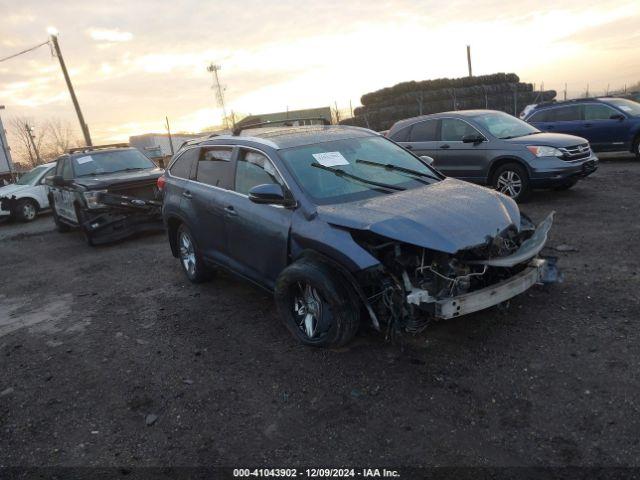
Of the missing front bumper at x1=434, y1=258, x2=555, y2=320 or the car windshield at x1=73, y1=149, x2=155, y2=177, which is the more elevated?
the car windshield at x1=73, y1=149, x2=155, y2=177

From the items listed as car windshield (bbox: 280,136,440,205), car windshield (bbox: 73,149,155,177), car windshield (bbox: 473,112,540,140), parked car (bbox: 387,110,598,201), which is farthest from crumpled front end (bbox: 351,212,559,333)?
car windshield (bbox: 73,149,155,177)

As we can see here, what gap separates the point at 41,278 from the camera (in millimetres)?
7539

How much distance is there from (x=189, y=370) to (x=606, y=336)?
3292 millimetres

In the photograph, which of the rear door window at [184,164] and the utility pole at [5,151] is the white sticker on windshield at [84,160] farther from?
the utility pole at [5,151]

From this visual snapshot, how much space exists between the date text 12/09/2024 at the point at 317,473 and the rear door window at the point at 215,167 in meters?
2.93

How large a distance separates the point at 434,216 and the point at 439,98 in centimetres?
2227

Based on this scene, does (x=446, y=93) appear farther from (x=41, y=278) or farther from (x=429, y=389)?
(x=429, y=389)

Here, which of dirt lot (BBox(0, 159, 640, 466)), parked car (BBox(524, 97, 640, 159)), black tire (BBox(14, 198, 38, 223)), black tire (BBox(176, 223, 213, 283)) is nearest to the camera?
dirt lot (BBox(0, 159, 640, 466))

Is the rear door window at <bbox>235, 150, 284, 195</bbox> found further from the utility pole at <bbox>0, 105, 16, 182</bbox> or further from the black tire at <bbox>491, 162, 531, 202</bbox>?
the utility pole at <bbox>0, 105, 16, 182</bbox>

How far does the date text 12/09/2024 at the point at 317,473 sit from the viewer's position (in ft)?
8.76

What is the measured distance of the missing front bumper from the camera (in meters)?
3.32

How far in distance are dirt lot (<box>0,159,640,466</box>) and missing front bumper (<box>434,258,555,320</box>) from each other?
442 millimetres

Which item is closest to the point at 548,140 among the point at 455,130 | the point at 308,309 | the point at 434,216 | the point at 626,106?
the point at 455,130

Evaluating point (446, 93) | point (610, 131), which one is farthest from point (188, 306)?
point (446, 93)
